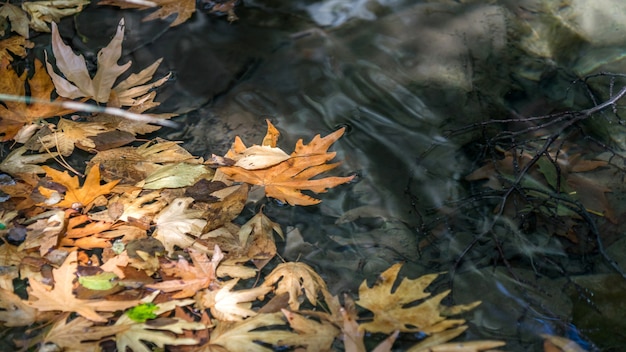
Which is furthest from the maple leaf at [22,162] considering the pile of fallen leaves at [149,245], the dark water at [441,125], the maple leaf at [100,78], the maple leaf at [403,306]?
the maple leaf at [403,306]

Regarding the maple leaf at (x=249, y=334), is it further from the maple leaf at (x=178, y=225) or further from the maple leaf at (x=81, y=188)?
the maple leaf at (x=81, y=188)

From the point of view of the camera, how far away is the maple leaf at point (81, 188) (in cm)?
184

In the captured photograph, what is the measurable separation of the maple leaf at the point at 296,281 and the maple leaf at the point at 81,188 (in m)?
0.61

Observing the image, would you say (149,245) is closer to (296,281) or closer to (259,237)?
(259,237)

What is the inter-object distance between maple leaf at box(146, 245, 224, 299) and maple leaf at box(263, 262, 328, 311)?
154 millimetres

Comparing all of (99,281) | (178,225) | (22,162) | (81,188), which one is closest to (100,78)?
(22,162)

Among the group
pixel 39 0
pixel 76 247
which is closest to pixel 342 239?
pixel 76 247

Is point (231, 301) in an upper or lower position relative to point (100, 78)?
lower

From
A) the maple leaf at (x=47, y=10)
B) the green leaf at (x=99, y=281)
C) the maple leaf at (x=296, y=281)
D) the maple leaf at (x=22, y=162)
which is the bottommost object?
the maple leaf at (x=296, y=281)

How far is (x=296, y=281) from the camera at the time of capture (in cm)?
166

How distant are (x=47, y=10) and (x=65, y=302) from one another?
1580 mm

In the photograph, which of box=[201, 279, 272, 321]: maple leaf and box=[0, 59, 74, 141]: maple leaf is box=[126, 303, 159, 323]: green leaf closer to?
box=[201, 279, 272, 321]: maple leaf

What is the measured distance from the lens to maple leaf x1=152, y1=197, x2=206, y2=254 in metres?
1.74

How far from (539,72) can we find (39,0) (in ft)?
7.00
